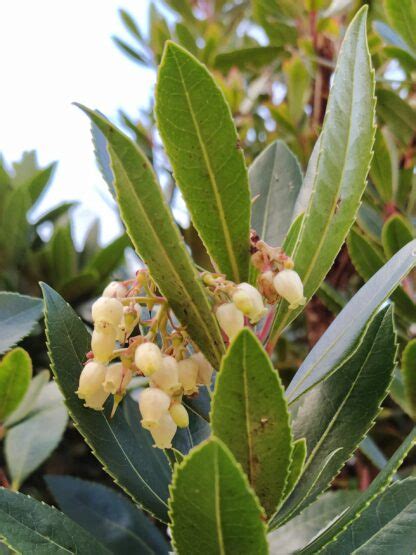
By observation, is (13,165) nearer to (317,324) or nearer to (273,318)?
(317,324)

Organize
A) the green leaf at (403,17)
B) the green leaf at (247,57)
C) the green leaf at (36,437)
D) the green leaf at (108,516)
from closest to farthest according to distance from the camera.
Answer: the green leaf at (108,516)
the green leaf at (36,437)
the green leaf at (403,17)
the green leaf at (247,57)

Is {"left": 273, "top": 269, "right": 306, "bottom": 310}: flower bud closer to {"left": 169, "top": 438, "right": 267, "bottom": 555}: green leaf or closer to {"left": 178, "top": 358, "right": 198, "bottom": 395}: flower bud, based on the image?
{"left": 178, "top": 358, "right": 198, "bottom": 395}: flower bud

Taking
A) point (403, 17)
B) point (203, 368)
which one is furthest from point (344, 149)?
point (403, 17)

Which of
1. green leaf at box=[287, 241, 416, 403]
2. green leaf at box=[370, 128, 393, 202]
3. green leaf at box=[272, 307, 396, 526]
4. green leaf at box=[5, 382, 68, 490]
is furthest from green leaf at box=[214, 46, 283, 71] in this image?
green leaf at box=[287, 241, 416, 403]

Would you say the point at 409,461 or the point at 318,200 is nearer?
the point at 318,200

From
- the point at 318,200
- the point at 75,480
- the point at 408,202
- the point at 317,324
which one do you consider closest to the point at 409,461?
the point at 317,324

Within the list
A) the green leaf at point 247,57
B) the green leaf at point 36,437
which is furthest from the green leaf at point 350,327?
the green leaf at point 247,57

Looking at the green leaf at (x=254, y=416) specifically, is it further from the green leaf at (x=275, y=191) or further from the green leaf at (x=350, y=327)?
the green leaf at (x=275, y=191)
